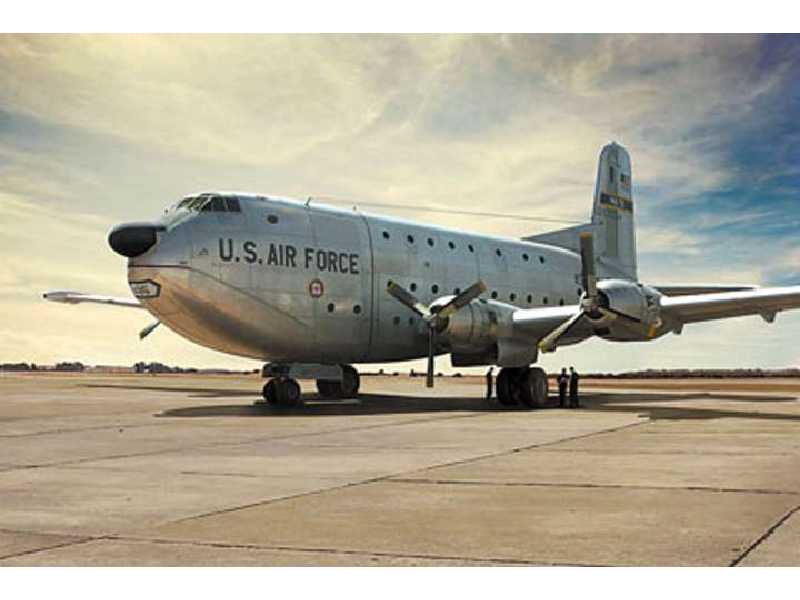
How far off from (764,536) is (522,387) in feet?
65.1

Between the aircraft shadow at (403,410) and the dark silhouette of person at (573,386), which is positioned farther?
the dark silhouette of person at (573,386)

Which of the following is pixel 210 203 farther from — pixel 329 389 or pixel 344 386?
pixel 329 389

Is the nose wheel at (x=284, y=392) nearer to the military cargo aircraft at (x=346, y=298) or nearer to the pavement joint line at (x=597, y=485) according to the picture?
the military cargo aircraft at (x=346, y=298)

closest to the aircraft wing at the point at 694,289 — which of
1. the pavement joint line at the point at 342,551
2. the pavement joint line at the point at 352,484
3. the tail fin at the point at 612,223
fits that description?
the tail fin at the point at 612,223

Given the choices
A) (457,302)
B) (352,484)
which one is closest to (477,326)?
(457,302)

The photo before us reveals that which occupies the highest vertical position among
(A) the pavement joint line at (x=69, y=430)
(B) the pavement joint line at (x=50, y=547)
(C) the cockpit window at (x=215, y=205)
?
(C) the cockpit window at (x=215, y=205)

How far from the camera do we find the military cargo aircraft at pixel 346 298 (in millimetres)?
22734

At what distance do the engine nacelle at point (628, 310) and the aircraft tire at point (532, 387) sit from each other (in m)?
2.57

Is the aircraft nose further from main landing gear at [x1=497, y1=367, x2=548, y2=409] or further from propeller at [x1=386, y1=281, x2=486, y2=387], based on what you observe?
main landing gear at [x1=497, y1=367, x2=548, y2=409]

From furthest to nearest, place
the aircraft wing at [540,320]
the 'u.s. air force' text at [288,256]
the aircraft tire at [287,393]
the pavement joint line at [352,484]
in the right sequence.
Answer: the aircraft wing at [540,320] → the aircraft tire at [287,393] → the 'u.s. air force' text at [288,256] → the pavement joint line at [352,484]

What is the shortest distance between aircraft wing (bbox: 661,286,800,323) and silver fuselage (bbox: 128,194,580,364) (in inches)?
263

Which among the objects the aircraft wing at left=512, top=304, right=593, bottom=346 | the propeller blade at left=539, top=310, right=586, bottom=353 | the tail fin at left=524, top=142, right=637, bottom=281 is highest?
the tail fin at left=524, top=142, right=637, bottom=281

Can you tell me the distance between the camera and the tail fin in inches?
1458

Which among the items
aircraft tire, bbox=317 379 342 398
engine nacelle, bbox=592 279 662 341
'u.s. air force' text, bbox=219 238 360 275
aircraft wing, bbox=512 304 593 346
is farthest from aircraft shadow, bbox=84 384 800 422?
'u.s. air force' text, bbox=219 238 360 275
